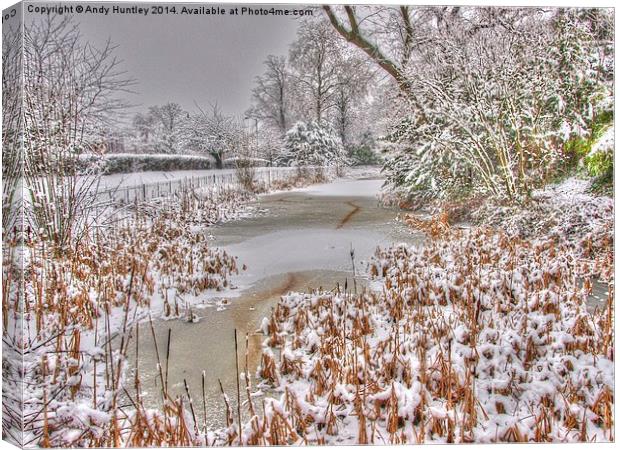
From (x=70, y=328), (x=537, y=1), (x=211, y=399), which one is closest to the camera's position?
(x=211, y=399)

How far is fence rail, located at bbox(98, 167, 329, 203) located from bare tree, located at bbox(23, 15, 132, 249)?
0.20 m

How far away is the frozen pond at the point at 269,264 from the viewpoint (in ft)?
10.7

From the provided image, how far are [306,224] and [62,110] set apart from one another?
73.8 inches

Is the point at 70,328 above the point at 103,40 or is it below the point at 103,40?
below

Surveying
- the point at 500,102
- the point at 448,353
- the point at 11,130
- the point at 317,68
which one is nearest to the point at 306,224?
the point at 317,68

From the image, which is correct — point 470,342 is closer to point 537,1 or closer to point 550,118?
point 550,118

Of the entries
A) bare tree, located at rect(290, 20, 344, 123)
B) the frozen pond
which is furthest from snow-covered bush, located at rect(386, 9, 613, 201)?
bare tree, located at rect(290, 20, 344, 123)

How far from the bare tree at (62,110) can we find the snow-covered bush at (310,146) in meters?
1.20

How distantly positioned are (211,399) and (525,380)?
208 centimetres

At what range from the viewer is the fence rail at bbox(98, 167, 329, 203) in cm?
361

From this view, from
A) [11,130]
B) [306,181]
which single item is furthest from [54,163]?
[306,181]

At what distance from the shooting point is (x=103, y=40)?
3.34 metres

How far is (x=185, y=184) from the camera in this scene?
3855 millimetres

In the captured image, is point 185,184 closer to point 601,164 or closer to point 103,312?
point 103,312
